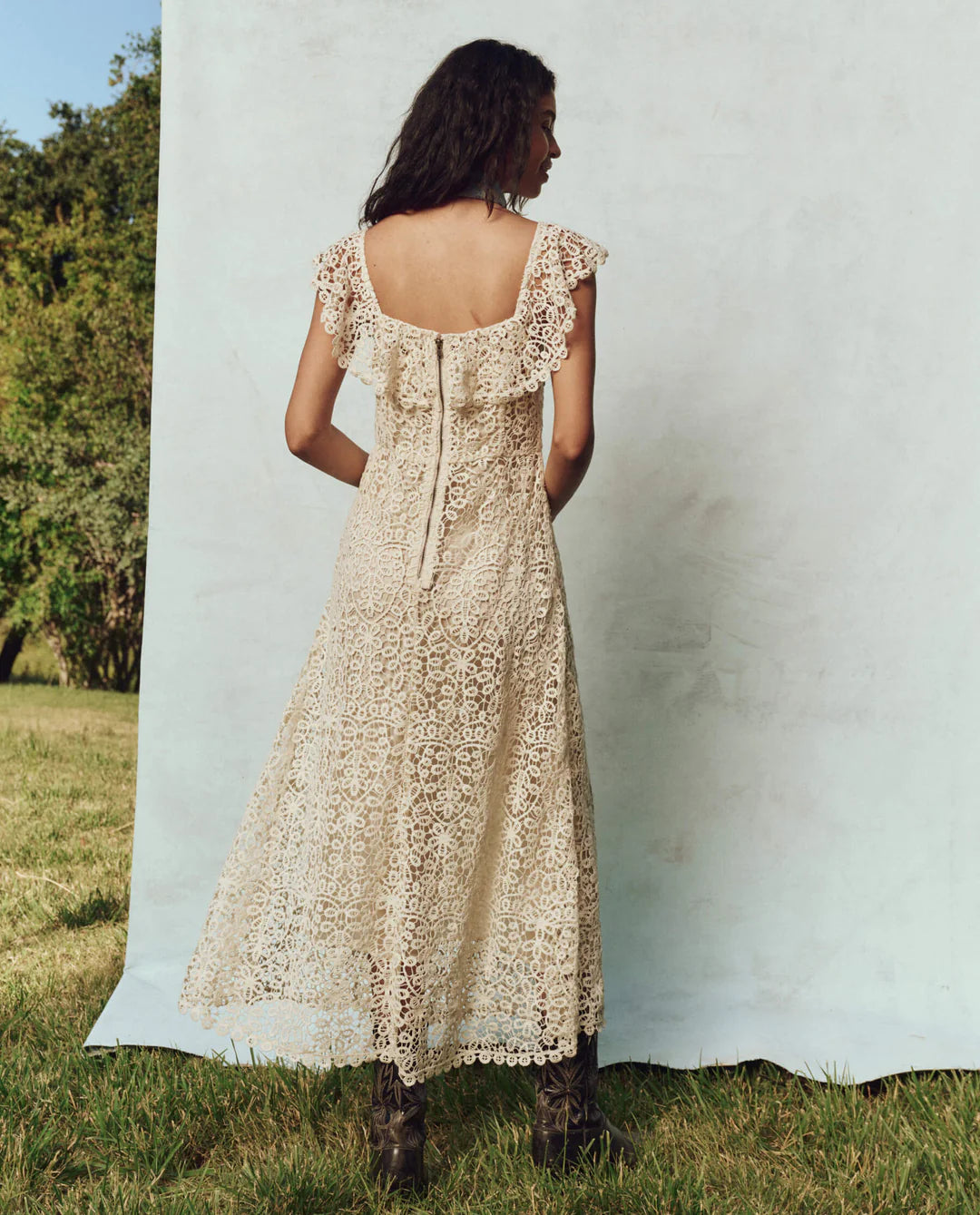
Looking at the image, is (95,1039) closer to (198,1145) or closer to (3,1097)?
(3,1097)

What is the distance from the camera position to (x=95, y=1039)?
2.56 m

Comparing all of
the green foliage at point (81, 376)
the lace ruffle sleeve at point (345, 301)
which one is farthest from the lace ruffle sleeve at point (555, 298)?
the green foliage at point (81, 376)

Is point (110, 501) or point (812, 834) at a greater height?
point (110, 501)

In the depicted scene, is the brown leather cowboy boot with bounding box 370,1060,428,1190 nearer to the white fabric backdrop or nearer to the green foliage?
the white fabric backdrop

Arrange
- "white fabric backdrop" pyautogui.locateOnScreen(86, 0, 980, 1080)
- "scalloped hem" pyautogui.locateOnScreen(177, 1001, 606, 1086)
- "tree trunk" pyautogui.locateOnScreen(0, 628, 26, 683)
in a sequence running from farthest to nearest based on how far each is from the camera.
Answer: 1. "tree trunk" pyautogui.locateOnScreen(0, 628, 26, 683)
2. "white fabric backdrop" pyautogui.locateOnScreen(86, 0, 980, 1080)
3. "scalloped hem" pyautogui.locateOnScreen(177, 1001, 606, 1086)

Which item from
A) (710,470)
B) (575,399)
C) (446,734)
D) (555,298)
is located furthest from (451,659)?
(710,470)

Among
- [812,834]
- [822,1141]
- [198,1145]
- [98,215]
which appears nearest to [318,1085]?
[198,1145]

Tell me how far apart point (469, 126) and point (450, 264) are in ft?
0.67

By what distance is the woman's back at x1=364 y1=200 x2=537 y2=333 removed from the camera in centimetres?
178

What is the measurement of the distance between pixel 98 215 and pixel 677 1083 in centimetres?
941

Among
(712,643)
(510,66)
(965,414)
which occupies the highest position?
(510,66)

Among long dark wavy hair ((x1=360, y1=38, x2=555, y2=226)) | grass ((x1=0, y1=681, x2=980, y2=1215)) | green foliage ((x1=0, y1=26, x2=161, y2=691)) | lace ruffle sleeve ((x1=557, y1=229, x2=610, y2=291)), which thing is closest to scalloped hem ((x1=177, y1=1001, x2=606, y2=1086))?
grass ((x1=0, y1=681, x2=980, y2=1215))

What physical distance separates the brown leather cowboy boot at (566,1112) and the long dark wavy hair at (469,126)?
55.0 inches

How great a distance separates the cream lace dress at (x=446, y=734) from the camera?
183 cm
